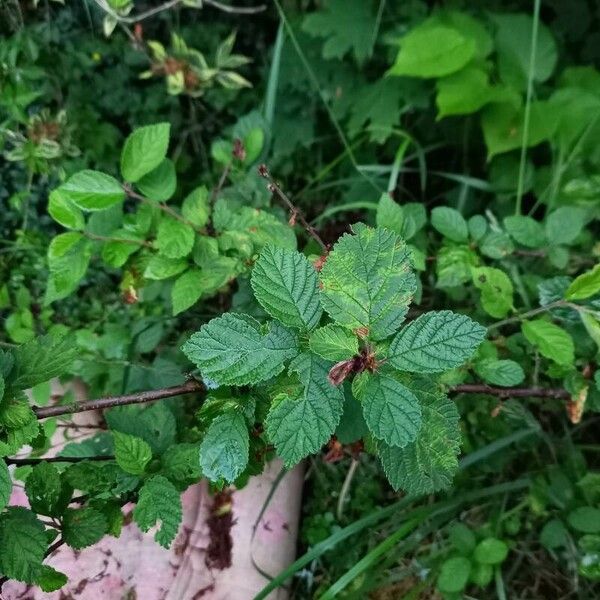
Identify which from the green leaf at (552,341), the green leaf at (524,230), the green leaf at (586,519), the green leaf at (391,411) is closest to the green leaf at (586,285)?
the green leaf at (552,341)

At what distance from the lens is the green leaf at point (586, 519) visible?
1.12m

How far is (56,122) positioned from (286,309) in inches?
39.3

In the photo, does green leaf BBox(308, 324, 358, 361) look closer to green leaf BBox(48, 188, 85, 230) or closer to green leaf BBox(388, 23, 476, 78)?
green leaf BBox(48, 188, 85, 230)

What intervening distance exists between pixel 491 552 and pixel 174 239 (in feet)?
2.64

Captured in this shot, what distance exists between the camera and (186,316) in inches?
55.5

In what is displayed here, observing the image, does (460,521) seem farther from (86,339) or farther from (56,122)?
(56,122)

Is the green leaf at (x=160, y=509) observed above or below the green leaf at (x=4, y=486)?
below

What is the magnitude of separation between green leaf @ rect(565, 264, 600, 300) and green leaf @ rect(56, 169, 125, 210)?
2.14 feet

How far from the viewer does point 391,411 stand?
2.19 feet

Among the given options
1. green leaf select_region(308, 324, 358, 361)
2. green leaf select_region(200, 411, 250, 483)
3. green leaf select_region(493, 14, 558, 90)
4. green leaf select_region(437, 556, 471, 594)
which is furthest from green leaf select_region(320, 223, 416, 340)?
green leaf select_region(493, 14, 558, 90)

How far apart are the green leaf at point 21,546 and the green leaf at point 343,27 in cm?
118

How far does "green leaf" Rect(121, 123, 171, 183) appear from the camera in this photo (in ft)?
3.21

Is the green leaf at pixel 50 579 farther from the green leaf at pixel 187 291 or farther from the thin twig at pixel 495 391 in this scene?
the thin twig at pixel 495 391

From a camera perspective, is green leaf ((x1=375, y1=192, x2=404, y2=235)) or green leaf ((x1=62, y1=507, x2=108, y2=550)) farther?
green leaf ((x1=375, y1=192, x2=404, y2=235))
